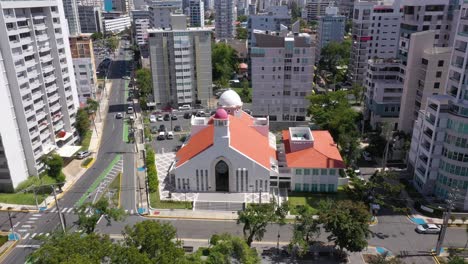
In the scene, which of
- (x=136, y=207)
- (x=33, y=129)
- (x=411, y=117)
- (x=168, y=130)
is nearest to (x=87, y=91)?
(x=168, y=130)

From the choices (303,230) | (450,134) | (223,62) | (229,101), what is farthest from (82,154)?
(223,62)

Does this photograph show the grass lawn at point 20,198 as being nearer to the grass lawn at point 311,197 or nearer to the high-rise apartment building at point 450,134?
the grass lawn at point 311,197

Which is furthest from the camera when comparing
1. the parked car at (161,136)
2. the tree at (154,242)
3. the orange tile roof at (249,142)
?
the parked car at (161,136)

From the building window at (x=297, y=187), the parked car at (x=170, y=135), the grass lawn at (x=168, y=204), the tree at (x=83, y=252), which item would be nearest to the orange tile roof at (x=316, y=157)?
the building window at (x=297, y=187)

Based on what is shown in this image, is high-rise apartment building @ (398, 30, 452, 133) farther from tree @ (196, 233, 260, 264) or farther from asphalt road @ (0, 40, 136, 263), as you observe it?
asphalt road @ (0, 40, 136, 263)

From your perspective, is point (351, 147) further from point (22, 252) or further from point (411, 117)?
point (22, 252)

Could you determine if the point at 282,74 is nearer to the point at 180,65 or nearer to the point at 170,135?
the point at 180,65
